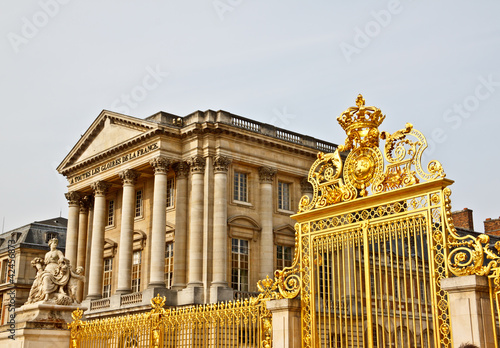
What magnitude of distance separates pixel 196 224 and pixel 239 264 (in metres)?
3.30

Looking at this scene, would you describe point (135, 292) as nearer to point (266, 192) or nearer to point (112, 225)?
point (112, 225)

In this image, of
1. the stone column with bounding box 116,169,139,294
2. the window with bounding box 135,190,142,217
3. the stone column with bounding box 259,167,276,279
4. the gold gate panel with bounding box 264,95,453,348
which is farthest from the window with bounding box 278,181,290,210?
the gold gate panel with bounding box 264,95,453,348

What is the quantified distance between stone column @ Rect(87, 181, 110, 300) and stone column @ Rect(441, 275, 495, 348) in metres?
31.1

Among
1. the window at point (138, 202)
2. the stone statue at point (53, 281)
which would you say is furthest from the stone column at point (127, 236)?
the stone statue at point (53, 281)

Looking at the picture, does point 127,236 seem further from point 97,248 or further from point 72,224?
point 72,224

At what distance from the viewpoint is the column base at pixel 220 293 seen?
31.9 meters

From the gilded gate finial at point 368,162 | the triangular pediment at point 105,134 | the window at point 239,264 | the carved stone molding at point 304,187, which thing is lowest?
the gilded gate finial at point 368,162

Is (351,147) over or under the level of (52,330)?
over

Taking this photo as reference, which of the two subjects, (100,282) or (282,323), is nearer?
(282,323)

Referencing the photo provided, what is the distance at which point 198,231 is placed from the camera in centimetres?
3341

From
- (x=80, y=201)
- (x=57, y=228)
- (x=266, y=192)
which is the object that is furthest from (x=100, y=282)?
(x=57, y=228)

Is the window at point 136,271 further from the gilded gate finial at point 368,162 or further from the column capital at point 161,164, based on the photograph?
the gilded gate finial at point 368,162

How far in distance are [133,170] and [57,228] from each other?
25626mm

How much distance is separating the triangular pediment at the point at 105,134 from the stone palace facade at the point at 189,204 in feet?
0.27
